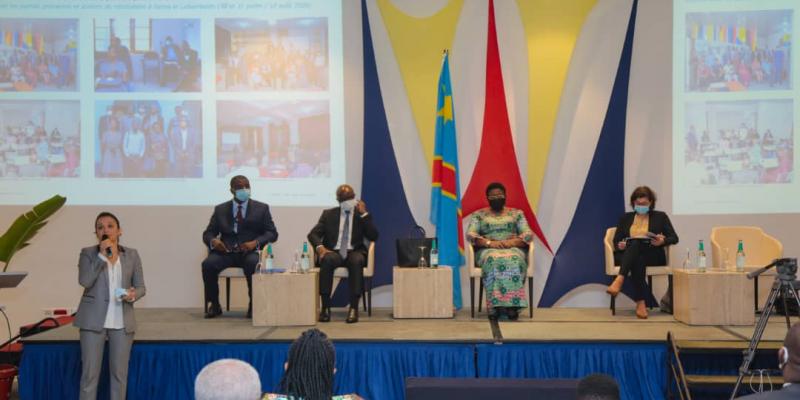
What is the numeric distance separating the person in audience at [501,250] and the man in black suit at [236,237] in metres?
1.66

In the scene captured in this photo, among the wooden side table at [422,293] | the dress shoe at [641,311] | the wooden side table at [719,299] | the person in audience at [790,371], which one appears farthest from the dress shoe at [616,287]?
the person in audience at [790,371]

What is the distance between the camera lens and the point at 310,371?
2477 mm

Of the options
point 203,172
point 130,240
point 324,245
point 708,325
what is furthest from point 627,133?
point 130,240

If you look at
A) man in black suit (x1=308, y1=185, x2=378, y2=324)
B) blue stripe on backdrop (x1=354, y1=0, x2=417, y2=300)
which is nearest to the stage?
man in black suit (x1=308, y1=185, x2=378, y2=324)

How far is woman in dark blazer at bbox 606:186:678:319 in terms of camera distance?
625 centimetres

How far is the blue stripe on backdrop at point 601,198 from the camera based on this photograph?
7160 millimetres

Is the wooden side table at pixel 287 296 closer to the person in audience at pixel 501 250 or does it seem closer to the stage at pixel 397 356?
the stage at pixel 397 356

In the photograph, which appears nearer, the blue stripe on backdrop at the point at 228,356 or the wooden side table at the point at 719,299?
the blue stripe on backdrop at the point at 228,356

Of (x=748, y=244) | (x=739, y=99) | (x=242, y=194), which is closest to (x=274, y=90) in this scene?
(x=242, y=194)

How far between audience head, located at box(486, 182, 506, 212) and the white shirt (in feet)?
9.87

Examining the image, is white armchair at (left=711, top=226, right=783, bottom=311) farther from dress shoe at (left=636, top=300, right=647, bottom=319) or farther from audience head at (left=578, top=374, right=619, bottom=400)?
audience head at (left=578, top=374, right=619, bottom=400)

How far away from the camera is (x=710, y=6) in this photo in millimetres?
7105

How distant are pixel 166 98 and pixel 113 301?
290 centimetres

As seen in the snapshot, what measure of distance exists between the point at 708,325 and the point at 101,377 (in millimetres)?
4153
